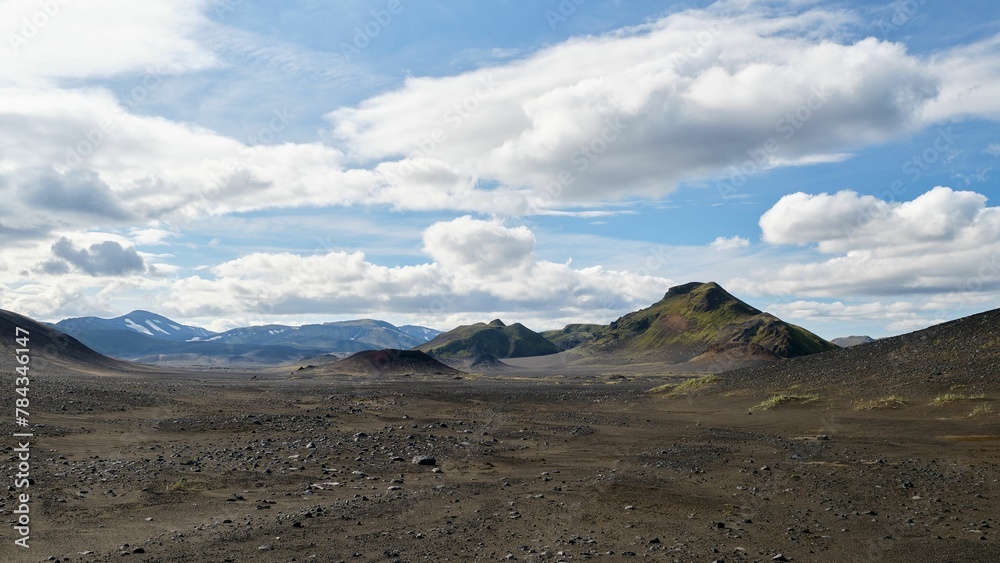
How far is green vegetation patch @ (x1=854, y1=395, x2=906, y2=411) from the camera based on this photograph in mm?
35250

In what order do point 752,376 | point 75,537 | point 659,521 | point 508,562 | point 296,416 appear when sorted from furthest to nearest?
1. point 752,376
2. point 296,416
3. point 659,521
4. point 75,537
5. point 508,562

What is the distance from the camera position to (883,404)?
1404 inches

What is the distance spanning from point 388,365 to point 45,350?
225ft

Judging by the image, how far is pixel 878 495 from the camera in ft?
55.7

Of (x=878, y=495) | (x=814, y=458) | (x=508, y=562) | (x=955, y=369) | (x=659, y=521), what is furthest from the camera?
(x=955, y=369)

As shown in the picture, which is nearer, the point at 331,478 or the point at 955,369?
the point at 331,478

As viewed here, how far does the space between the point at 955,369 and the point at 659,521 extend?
3404 cm

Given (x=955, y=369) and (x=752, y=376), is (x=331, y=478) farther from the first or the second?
(x=752, y=376)

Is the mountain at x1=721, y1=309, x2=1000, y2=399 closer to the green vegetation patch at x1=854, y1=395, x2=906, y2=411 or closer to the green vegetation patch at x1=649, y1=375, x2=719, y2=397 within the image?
the green vegetation patch at x1=854, y1=395, x2=906, y2=411

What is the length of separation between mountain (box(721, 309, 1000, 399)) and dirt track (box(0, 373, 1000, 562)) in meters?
4.39

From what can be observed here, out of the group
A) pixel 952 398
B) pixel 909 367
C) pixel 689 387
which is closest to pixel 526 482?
pixel 952 398

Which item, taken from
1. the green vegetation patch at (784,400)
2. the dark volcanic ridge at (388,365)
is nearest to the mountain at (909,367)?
the green vegetation patch at (784,400)

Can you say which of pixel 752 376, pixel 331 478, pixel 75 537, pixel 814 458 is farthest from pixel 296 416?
pixel 752 376

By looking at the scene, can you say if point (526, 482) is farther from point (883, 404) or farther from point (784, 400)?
point (784, 400)
